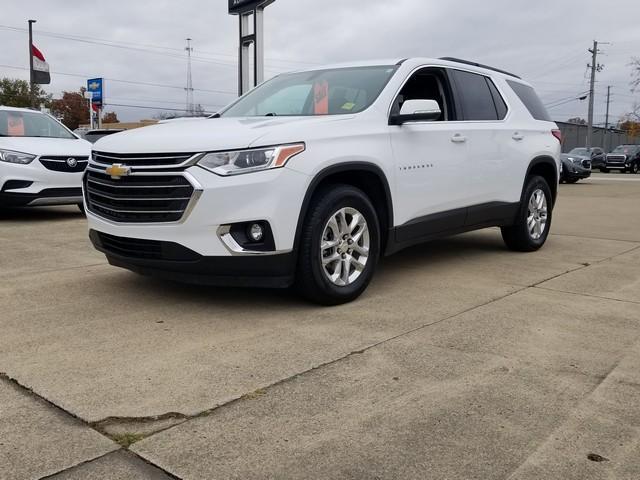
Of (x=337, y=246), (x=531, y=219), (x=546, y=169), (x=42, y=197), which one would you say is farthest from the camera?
(x=42, y=197)

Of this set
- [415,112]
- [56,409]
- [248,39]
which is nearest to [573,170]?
[248,39]

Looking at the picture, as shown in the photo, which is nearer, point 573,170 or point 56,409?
point 56,409

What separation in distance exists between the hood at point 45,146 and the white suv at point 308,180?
13.8 ft

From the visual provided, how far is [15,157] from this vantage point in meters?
8.71

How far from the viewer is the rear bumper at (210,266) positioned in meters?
4.08

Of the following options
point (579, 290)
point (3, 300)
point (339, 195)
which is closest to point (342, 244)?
point (339, 195)

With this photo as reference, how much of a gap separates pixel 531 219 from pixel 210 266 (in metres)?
4.14

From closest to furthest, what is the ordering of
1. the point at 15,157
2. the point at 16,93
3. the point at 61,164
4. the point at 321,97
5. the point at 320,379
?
1. the point at 320,379
2. the point at 321,97
3. the point at 15,157
4. the point at 61,164
5. the point at 16,93

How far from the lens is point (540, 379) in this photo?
3.28 meters

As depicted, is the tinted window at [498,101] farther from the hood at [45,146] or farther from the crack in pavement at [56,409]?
the hood at [45,146]

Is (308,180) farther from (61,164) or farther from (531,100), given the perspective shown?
(61,164)

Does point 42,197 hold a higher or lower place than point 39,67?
lower

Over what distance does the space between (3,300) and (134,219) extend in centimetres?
124

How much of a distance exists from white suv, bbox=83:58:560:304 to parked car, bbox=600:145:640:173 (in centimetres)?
3405
